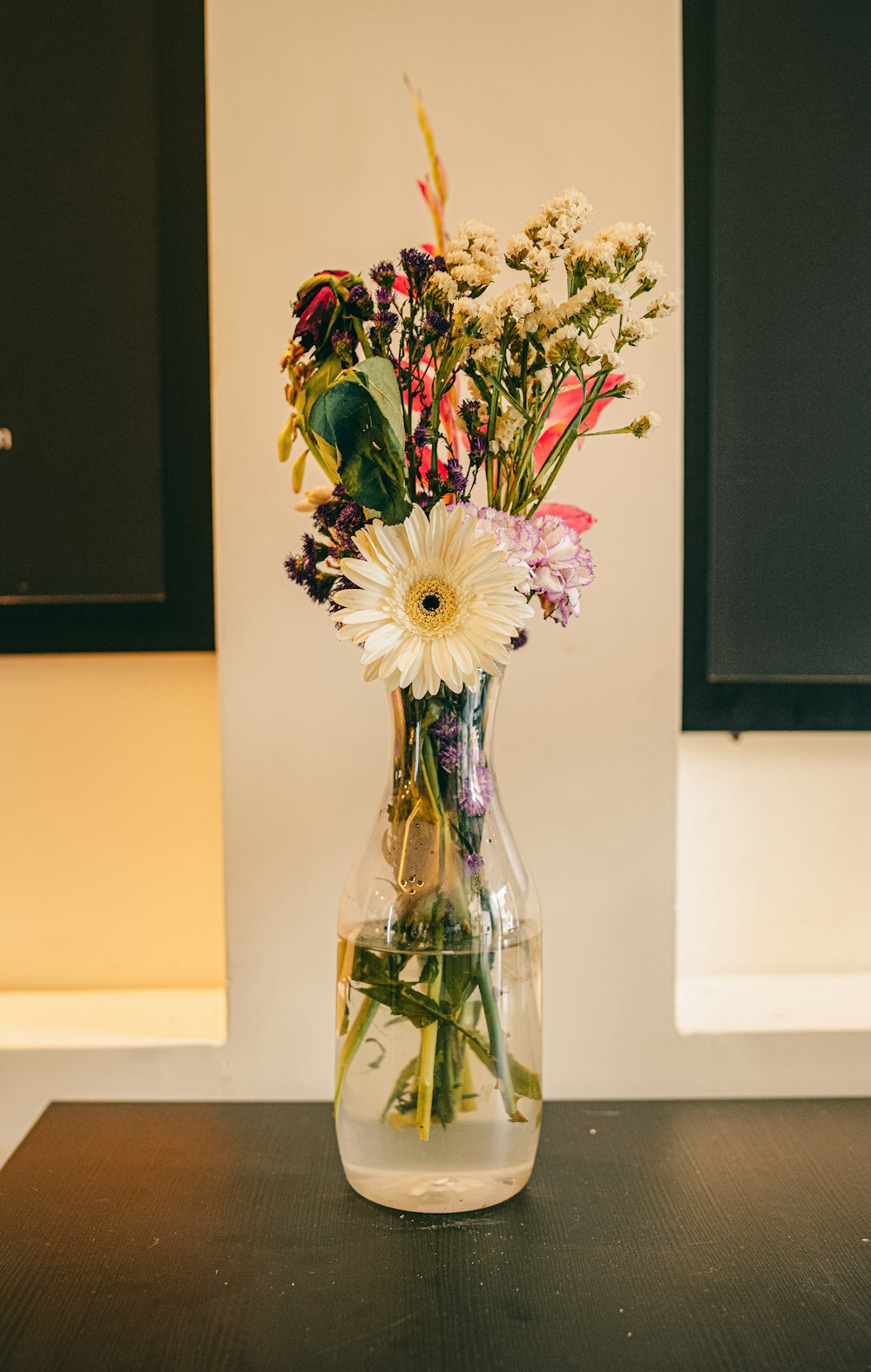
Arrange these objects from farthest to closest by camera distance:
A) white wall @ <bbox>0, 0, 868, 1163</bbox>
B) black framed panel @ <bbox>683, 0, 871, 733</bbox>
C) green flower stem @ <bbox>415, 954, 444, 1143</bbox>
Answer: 1. black framed panel @ <bbox>683, 0, 871, 733</bbox>
2. white wall @ <bbox>0, 0, 868, 1163</bbox>
3. green flower stem @ <bbox>415, 954, 444, 1143</bbox>

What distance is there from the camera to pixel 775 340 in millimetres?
1237

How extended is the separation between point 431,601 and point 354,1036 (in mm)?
327

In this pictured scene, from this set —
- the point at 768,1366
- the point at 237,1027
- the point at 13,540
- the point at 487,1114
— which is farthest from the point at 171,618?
the point at 768,1366

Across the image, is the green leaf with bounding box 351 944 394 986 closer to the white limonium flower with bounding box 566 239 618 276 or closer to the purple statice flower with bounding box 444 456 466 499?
the purple statice flower with bounding box 444 456 466 499

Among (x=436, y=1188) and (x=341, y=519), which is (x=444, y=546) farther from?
(x=436, y=1188)

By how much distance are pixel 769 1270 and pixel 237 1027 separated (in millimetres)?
620

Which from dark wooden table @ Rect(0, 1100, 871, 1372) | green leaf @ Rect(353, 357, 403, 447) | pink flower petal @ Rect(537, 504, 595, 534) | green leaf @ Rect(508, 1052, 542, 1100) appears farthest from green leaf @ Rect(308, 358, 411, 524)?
dark wooden table @ Rect(0, 1100, 871, 1372)

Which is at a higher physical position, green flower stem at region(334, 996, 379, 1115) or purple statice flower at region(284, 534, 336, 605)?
purple statice flower at region(284, 534, 336, 605)

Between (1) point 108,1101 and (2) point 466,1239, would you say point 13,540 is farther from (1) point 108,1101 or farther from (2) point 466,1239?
(2) point 466,1239

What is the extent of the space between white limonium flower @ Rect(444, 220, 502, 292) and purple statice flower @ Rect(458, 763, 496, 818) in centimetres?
33

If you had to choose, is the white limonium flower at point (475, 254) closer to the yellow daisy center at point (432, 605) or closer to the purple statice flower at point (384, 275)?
the purple statice flower at point (384, 275)

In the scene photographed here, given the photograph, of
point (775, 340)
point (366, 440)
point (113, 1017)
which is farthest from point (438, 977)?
point (775, 340)

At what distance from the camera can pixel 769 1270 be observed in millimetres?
715

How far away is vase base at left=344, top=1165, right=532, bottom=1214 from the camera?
0.77 metres
